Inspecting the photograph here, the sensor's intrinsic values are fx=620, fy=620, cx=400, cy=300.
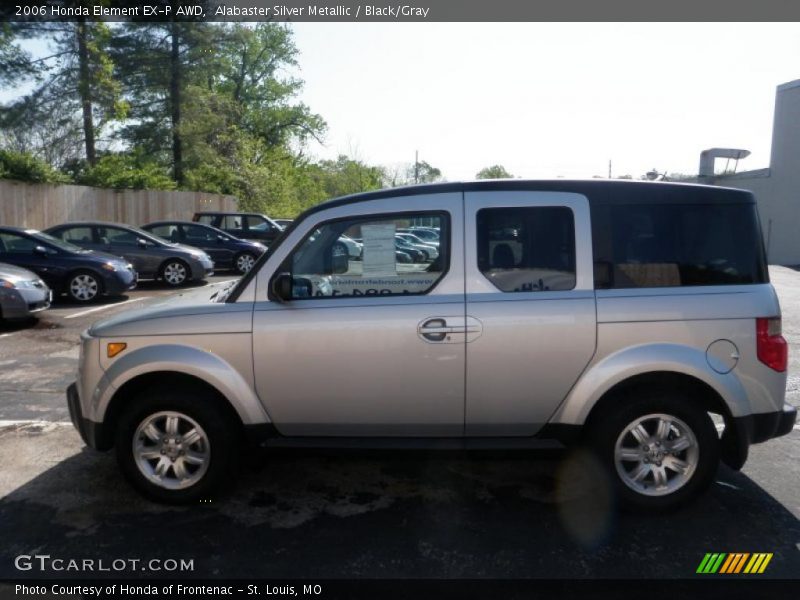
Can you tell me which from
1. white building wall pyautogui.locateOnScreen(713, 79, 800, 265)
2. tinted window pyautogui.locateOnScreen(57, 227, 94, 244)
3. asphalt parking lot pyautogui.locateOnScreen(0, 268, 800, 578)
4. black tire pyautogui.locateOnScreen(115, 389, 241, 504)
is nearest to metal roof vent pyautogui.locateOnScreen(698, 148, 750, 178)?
white building wall pyautogui.locateOnScreen(713, 79, 800, 265)

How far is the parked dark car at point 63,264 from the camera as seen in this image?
11094mm

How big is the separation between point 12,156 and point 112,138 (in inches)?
411

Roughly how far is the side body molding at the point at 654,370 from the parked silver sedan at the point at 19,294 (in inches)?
328

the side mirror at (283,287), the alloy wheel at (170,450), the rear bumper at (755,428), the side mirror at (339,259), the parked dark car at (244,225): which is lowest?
the alloy wheel at (170,450)

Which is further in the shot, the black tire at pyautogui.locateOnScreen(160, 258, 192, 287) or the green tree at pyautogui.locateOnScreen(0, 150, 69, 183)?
the green tree at pyautogui.locateOnScreen(0, 150, 69, 183)

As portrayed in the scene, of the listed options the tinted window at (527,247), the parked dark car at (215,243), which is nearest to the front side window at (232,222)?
the parked dark car at (215,243)

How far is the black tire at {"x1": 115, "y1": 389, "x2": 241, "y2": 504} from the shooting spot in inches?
147

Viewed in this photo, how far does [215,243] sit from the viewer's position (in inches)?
676

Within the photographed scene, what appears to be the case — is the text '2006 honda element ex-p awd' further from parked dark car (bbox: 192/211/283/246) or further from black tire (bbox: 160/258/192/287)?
parked dark car (bbox: 192/211/283/246)

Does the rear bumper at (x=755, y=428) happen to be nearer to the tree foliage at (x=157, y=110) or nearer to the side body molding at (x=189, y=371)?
the side body molding at (x=189, y=371)

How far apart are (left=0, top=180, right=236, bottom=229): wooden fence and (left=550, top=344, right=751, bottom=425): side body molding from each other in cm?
1751

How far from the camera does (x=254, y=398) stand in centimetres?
375

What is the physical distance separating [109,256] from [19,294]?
10.8 ft

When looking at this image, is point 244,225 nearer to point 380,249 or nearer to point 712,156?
point 380,249
